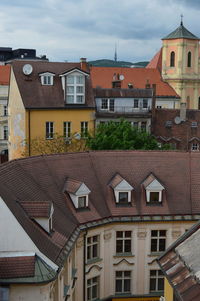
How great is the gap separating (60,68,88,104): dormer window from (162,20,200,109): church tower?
3585cm

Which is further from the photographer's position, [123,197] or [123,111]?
[123,111]

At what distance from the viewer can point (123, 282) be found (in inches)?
1203

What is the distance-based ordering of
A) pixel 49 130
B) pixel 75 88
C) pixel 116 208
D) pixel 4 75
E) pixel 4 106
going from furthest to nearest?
pixel 4 75 → pixel 4 106 → pixel 75 88 → pixel 49 130 → pixel 116 208

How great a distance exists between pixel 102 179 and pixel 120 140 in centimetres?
1262

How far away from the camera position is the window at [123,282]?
30.5m

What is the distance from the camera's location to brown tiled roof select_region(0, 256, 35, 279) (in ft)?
63.7

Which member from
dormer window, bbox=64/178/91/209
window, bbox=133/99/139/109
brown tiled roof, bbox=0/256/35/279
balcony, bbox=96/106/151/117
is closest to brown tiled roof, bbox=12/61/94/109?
balcony, bbox=96/106/151/117

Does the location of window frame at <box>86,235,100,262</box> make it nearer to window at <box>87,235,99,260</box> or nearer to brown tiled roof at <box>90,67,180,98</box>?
window at <box>87,235,99,260</box>

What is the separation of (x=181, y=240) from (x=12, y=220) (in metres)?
7.99

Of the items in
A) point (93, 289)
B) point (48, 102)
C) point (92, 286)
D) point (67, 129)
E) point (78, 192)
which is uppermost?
point (48, 102)

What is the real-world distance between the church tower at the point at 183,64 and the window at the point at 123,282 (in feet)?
188

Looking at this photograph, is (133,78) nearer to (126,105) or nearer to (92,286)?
(126,105)

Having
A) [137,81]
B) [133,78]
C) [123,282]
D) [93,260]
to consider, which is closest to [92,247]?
[93,260]

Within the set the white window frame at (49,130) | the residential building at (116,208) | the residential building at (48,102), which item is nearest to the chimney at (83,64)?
the residential building at (48,102)
